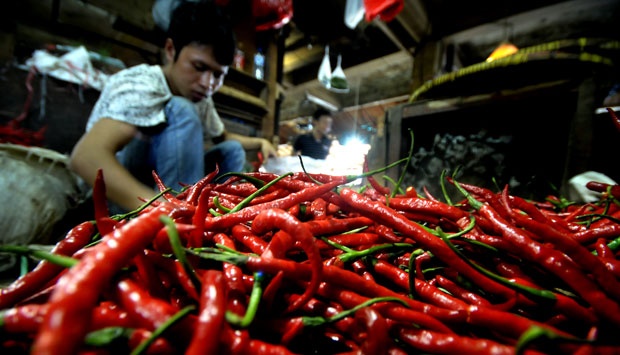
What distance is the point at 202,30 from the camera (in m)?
2.92

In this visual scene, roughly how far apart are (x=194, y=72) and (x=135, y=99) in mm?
760

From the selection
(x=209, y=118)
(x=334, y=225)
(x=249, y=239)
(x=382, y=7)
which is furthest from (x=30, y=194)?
(x=382, y=7)

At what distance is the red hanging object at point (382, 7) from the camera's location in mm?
3321

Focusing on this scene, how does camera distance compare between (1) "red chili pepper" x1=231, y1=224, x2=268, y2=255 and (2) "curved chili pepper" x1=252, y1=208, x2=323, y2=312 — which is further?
(1) "red chili pepper" x1=231, y1=224, x2=268, y2=255

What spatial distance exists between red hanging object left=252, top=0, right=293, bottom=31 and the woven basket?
3738 mm

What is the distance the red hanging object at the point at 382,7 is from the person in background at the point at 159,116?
1.91 meters

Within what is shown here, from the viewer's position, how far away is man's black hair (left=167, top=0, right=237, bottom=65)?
2926mm

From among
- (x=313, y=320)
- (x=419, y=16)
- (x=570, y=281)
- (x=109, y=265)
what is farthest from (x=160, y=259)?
(x=419, y=16)

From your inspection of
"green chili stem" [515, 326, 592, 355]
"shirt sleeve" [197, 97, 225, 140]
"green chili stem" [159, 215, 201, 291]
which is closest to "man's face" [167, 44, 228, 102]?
"shirt sleeve" [197, 97, 225, 140]

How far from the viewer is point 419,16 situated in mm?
4578

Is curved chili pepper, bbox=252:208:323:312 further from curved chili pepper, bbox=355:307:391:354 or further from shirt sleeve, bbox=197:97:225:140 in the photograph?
shirt sleeve, bbox=197:97:225:140

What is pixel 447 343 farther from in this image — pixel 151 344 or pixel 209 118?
pixel 209 118

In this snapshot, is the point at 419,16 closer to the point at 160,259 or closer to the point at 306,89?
the point at 160,259

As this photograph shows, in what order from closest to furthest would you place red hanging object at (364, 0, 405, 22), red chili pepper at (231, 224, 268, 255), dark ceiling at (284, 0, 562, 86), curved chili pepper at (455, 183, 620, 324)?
curved chili pepper at (455, 183, 620, 324) → red chili pepper at (231, 224, 268, 255) → red hanging object at (364, 0, 405, 22) → dark ceiling at (284, 0, 562, 86)
